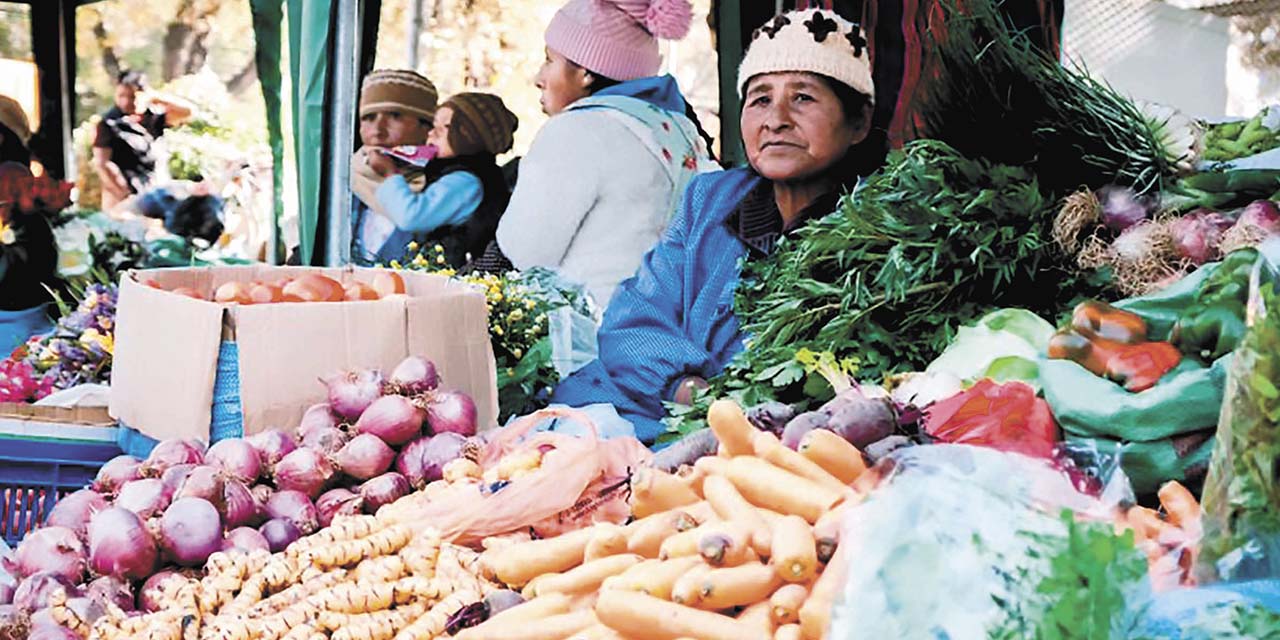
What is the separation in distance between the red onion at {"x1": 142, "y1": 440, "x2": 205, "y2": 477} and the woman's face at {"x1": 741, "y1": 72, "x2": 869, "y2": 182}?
1749 millimetres

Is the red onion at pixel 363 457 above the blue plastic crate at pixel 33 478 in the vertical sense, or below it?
above

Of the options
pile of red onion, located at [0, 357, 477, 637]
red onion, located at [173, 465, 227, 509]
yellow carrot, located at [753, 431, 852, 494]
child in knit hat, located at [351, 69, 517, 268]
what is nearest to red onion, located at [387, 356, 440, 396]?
pile of red onion, located at [0, 357, 477, 637]

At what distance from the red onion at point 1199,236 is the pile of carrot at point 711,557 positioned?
0.96 m

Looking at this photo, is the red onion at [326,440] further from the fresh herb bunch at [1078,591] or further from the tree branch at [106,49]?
the tree branch at [106,49]

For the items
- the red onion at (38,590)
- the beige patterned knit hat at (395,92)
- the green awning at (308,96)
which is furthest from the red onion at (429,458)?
the beige patterned knit hat at (395,92)

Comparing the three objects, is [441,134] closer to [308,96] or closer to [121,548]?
[308,96]

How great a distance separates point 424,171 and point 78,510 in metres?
3.16

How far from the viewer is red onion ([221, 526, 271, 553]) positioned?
93.6 inches

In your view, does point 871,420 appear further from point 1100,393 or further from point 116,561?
point 116,561

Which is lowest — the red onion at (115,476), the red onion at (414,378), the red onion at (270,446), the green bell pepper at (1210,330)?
the red onion at (115,476)

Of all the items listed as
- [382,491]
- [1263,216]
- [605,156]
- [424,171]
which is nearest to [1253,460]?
[1263,216]

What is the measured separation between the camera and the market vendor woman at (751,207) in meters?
3.71

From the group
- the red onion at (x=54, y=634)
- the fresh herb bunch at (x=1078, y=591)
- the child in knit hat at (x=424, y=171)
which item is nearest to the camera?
the fresh herb bunch at (x=1078, y=591)

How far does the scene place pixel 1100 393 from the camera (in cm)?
208
